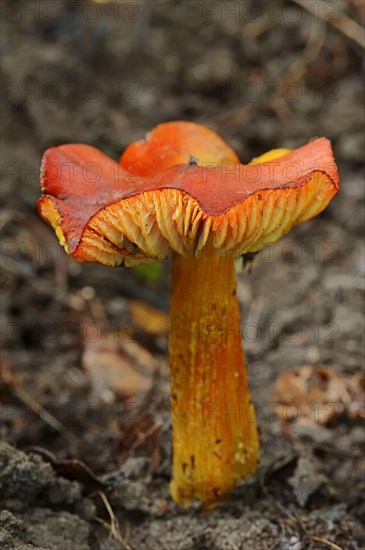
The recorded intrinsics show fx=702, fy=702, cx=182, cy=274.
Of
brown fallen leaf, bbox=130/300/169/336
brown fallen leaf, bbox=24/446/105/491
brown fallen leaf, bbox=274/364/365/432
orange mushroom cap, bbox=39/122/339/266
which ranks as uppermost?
orange mushroom cap, bbox=39/122/339/266

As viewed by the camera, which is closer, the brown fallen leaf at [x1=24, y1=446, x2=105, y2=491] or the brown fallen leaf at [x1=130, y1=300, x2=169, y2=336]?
the brown fallen leaf at [x1=24, y1=446, x2=105, y2=491]

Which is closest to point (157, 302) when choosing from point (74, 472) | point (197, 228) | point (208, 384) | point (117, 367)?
point (117, 367)

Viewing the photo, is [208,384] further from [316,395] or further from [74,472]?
[316,395]

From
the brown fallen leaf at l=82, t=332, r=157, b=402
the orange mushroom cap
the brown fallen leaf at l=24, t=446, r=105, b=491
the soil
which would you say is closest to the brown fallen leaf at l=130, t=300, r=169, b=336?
the soil

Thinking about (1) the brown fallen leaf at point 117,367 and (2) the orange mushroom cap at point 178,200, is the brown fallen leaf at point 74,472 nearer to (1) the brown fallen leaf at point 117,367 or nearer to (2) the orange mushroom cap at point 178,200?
(2) the orange mushroom cap at point 178,200

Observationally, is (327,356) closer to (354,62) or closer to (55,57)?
(354,62)

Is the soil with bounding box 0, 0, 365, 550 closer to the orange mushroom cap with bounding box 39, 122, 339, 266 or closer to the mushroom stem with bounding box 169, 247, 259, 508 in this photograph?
the mushroom stem with bounding box 169, 247, 259, 508
